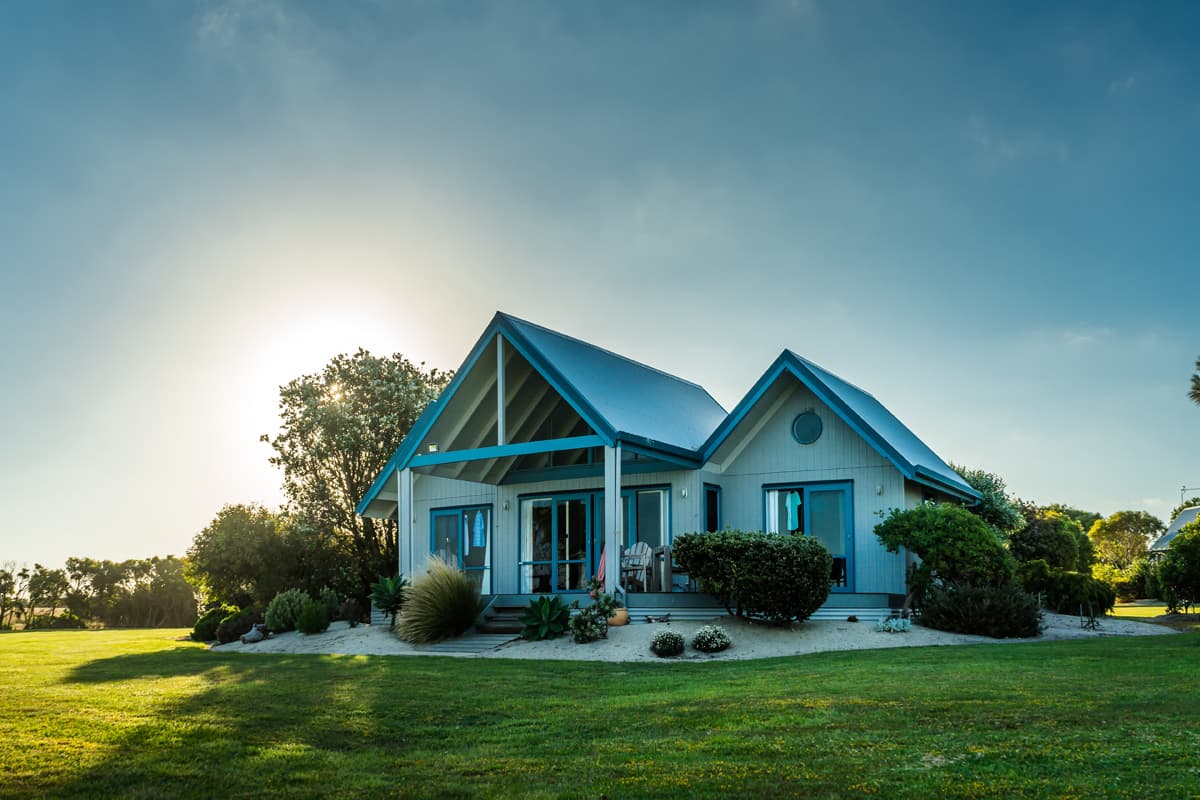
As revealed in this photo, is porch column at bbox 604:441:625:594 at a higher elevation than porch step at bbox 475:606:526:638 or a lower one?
higher

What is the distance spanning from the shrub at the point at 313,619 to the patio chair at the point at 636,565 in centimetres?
725

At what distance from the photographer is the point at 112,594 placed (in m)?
43.4

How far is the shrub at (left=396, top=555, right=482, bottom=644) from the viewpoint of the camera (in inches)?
747

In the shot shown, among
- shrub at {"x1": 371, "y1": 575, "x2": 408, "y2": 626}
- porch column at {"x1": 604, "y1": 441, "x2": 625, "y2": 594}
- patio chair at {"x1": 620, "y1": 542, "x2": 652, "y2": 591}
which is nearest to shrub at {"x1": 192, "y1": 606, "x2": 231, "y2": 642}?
shrub at {"x1": 371, "y1": 575, "x2": 408, "y2": 626}

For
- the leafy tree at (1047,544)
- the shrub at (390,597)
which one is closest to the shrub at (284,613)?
the shrub at (390,597)

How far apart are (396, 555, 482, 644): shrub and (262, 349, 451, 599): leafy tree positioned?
38.6ft

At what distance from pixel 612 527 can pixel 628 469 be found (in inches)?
143

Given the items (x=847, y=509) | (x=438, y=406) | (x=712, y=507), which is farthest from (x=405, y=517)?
(x=847, y=509)

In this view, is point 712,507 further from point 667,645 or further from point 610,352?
point 667,645

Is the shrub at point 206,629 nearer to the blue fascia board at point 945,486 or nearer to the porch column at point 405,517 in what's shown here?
the porch column at point 405,517

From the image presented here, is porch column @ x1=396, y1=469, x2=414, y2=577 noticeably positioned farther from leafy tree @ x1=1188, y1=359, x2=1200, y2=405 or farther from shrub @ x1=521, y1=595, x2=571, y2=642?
leafy tree @ x1=1188, y1=359, x2=1200, y2=405

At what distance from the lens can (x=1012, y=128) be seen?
18.6 m

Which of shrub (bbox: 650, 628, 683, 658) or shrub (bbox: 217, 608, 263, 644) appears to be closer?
shrub (bbox: 650, 628, 683, 658)

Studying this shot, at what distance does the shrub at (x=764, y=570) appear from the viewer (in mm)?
16750
